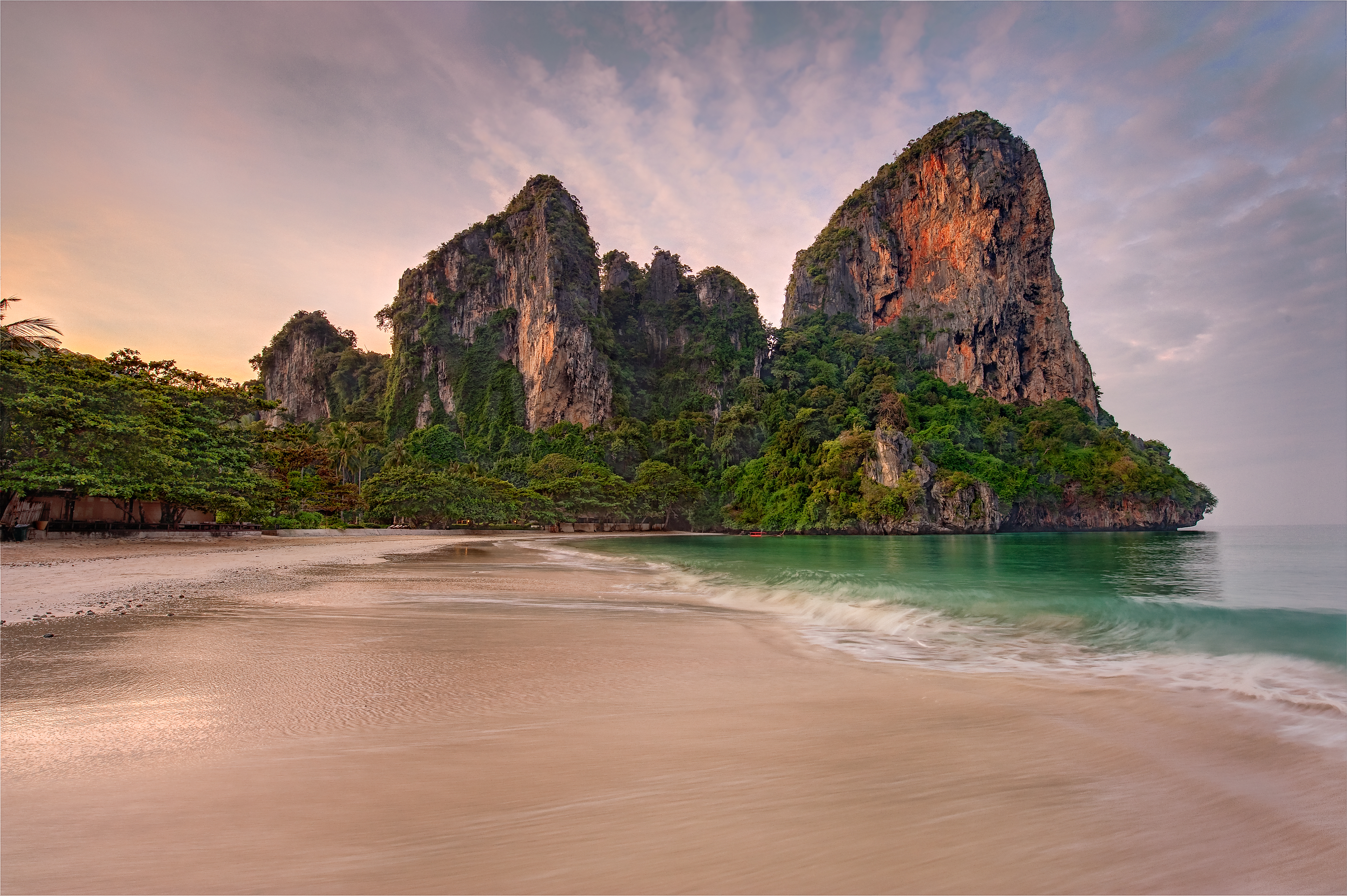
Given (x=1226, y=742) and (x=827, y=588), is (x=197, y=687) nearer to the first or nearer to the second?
(x=1226, y=742)

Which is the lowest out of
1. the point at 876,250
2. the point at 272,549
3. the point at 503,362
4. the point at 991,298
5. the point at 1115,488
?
the point at 272,549

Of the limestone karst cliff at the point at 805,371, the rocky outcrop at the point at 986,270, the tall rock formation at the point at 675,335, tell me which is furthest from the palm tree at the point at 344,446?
the rocky outcrop at the point at 986,270

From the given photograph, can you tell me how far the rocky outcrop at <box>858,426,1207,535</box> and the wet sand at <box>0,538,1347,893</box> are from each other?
2553 inches

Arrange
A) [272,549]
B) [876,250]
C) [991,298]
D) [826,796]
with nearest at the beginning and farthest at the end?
[826,796]
[272,549]
[991,298]
[876,250]

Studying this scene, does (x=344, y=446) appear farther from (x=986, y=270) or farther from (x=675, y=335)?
(x=986, y=270)

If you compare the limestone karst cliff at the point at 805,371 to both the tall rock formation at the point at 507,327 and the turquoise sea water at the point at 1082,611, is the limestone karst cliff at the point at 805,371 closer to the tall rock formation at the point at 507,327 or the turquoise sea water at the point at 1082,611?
the tall rock formation at the point at 507,327

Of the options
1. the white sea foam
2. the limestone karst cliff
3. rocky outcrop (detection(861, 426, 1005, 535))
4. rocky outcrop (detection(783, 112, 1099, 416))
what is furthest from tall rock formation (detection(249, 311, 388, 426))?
the white sea foam

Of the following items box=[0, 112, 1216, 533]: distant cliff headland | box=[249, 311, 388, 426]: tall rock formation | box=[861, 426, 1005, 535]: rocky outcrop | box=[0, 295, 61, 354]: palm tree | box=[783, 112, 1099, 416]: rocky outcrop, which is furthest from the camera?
box=[249, 311, 388, 426]: tall rock formation

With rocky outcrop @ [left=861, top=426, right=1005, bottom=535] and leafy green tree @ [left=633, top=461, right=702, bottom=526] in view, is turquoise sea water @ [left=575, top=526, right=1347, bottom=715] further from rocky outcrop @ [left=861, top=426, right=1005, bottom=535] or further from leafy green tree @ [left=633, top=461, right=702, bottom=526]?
leafy green tree @ [left=633, top=461, right=702, bottom=526]

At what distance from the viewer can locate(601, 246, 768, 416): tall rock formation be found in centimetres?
10194

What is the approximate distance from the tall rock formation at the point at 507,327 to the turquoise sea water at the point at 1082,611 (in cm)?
7095

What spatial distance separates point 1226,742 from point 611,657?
4.65m

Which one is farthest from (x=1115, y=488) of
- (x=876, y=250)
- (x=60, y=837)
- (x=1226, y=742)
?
(x=60, y=837)

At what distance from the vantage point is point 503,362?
100 metres
